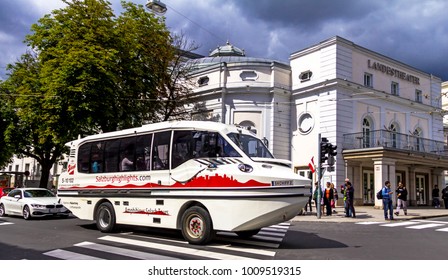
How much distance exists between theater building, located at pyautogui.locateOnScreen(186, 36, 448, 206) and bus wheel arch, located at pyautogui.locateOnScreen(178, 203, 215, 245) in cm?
1907

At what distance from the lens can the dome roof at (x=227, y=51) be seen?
43.5m

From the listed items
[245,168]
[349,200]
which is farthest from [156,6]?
[349,200]

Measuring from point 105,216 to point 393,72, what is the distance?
27213 mm

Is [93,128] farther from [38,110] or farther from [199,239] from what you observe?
[199,239]

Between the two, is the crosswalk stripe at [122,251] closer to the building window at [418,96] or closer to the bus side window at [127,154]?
the bus side window at [127,154]

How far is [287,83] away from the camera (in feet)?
103

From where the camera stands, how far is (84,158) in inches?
535

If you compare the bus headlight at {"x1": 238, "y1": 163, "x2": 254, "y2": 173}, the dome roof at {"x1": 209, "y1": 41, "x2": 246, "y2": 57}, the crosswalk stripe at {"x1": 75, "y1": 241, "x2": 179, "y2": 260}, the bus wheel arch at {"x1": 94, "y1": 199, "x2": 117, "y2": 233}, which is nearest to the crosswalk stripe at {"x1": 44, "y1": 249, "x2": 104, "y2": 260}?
the crosswalk stripe at {"x1": 75, "y1": 241, "x2": 179, "y2": 260}

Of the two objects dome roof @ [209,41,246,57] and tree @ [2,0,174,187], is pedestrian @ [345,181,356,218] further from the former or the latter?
dome roof @ [209,41,246,57]

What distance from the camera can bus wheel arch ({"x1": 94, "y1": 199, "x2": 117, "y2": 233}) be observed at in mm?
12281

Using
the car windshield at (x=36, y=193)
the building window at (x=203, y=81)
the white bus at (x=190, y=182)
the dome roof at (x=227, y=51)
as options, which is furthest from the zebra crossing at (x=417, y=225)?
the dome roof at (x=227, y=51)

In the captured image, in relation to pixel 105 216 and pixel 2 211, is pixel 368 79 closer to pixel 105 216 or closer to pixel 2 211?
pixel 105 216

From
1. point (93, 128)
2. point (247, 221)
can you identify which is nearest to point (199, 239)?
point (247, 221)
